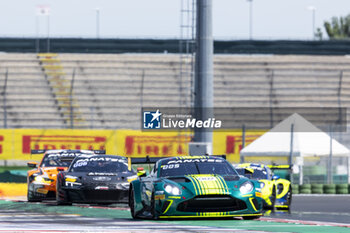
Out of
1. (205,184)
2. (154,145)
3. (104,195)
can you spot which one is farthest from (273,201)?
(154,145)

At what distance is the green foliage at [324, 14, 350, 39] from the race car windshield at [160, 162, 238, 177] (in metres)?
85.7

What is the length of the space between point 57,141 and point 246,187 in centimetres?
2606

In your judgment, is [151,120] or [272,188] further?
[151,120]

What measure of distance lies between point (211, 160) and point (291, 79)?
3355cm

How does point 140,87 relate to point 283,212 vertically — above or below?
above

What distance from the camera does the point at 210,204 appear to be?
12.5 meters

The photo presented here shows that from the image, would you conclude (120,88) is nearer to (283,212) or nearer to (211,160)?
(283,212)

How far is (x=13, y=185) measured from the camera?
95.7ft

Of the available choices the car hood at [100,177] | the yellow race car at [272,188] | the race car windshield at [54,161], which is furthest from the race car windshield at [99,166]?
the race car windshield at [54,161]

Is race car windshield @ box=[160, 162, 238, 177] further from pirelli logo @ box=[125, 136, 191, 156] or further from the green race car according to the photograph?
pirelli logo @ box=[125, 136, 191, 156]

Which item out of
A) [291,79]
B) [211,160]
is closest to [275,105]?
[291,79]

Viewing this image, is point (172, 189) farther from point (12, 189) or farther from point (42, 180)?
point (12, 189)

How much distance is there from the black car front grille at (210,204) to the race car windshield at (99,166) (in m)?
5.65

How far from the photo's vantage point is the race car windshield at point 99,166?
703 inches
